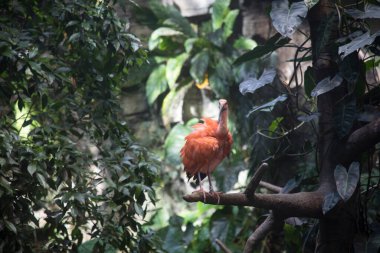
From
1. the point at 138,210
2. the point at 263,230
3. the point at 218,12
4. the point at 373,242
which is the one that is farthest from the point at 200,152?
the point at 218,12

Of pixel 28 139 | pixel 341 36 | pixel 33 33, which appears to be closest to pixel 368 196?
pixel 341 36

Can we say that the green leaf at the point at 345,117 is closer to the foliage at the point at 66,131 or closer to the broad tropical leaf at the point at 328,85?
the broad tropical leaf at the point at 328,85

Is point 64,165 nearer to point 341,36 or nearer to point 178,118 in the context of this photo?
point 341,36

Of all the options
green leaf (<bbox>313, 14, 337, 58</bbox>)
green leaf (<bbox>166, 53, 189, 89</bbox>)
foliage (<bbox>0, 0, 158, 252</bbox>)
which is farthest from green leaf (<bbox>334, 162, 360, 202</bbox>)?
green leaf (<bbox>166, 53, 189, 89</bbox>)

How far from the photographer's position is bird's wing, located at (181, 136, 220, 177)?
135 inches

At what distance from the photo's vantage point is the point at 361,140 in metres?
2.68

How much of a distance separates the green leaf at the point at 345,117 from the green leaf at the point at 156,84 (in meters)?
4.92

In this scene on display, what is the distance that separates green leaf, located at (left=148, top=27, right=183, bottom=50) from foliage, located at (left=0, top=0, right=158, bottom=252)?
347 centimetres

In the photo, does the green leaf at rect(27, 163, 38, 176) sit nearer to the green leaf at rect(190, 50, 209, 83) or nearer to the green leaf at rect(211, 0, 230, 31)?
the green leaf at rect(190, 50, 209, 83)

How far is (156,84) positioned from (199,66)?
0.80 m

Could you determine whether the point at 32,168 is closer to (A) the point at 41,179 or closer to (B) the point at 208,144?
(A) the point at 41,179

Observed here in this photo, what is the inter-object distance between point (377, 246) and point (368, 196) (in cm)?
44

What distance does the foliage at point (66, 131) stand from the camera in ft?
9.90

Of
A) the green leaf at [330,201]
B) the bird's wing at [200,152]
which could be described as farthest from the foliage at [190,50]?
the green leaf at [330,201]
